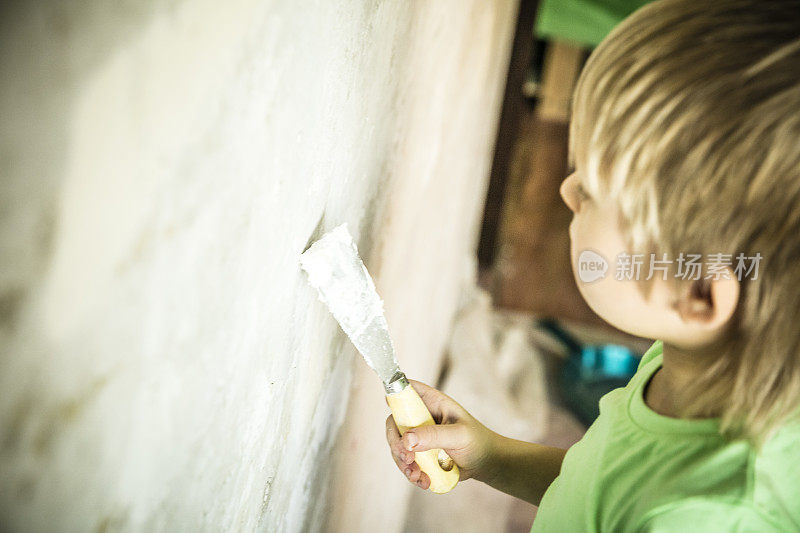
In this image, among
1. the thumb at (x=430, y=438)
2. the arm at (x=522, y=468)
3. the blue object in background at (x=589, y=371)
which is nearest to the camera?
the thumb at (x=430, y=438)

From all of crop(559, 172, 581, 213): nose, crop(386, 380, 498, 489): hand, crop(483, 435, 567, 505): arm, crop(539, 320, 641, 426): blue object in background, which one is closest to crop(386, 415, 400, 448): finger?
crop(386, 380, 498, 489): hand

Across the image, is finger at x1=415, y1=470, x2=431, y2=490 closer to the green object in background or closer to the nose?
the nose

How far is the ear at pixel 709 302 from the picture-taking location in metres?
0.52

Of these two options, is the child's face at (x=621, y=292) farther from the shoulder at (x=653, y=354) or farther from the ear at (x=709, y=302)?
the shoulder at (x=653, y=354)

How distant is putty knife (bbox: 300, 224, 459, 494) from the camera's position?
1.54 ft

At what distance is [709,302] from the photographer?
0.54 m

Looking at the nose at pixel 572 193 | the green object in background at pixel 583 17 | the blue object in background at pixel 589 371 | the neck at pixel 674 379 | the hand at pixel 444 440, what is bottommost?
the blue object in background at pixel 589 371

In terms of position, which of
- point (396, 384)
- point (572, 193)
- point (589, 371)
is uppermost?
point (572, 193)

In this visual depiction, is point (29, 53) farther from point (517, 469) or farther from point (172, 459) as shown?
point (517, 469)

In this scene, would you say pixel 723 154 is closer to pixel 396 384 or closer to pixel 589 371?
pixel 396 384

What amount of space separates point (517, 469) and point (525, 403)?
147cm

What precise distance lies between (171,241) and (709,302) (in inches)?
19.1

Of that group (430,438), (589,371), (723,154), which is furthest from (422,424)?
(589,371)

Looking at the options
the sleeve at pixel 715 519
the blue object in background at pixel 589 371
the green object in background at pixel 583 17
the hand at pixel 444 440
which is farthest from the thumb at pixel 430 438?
the green object in background at pixel 583 17
